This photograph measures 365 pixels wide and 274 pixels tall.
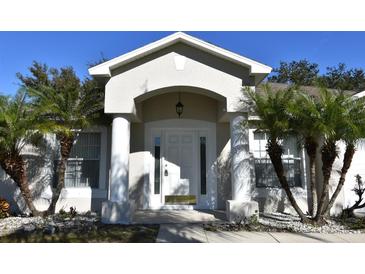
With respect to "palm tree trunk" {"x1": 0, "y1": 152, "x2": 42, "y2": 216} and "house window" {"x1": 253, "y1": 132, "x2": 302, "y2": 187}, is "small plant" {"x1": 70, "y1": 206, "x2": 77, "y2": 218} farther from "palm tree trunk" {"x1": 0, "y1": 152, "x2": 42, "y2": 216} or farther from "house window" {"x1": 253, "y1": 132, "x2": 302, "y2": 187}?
"house window" {"x1": 253, "y1": 132, "x2": 302, "y2": 187}

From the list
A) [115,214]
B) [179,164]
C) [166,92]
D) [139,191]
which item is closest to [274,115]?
[166,92]

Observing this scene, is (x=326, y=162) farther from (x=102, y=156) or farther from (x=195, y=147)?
(x=102, y=156)

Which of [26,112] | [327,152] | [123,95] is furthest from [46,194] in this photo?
[327,152]

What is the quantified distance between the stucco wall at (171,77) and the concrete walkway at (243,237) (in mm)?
3685

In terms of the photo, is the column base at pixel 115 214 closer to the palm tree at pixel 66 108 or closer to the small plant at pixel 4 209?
the palm tree at pixel 66 108

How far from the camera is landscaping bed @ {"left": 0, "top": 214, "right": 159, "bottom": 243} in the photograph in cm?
658

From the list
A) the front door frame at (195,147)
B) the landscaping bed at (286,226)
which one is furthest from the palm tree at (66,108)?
the landscaping bed at (286,226)

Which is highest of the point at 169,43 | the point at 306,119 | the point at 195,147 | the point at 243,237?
the point at 169,43

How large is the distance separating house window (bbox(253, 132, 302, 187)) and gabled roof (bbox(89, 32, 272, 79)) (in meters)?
2.95

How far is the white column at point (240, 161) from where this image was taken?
8562mm

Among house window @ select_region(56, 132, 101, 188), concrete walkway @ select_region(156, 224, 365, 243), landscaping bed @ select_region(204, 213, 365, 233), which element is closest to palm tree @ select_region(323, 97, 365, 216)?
landscaping bed @ select_region(204, 213, 365, 233)

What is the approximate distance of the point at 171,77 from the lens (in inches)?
344

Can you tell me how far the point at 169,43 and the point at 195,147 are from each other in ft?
12.8
